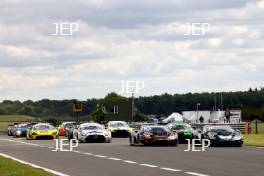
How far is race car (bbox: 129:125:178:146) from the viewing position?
3828cm

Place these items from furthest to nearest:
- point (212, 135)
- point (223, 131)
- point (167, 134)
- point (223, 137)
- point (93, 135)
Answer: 1. point (93, 135)
2. point (167, 134)
3. point (223, 131)
4. point (212, 135)
5. point (223, 137)

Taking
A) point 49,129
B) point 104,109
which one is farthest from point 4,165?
point 104,109

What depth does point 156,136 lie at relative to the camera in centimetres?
3838

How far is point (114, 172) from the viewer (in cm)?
1947

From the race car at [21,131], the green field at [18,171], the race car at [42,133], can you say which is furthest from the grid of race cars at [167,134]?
the green field at [18,171]

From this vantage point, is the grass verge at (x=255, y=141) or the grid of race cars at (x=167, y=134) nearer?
the grid of race cars at (x=167, y=134)

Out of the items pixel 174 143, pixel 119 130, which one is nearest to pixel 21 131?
pixel 119 130

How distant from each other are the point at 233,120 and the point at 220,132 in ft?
149

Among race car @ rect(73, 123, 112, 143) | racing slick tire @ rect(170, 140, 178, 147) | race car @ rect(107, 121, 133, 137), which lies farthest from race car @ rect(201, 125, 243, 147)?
race car @ rect(107, 121, 133, 137)

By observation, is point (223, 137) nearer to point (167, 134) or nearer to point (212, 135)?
point (212, 135)

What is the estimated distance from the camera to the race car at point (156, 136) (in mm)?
38281

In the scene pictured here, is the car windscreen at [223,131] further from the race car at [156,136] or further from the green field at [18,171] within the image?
the green field at [18,171]

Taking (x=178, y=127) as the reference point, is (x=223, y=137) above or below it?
below

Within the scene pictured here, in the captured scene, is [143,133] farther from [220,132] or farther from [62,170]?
[62,170]
